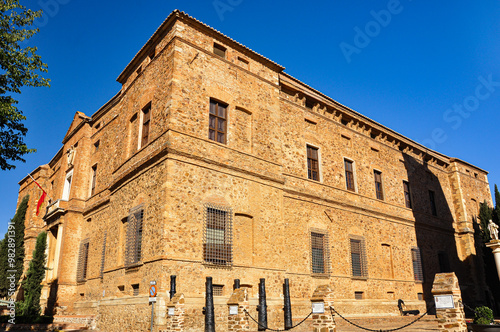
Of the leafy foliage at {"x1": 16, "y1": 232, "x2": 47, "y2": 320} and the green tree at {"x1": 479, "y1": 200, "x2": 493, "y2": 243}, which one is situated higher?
the green tree at {"x1": 479, "y1": 200, "x2": 493, "y2": 243}

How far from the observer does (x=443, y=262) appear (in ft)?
84.6

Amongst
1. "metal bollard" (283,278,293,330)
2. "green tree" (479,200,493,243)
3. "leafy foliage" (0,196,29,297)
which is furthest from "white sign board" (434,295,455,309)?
"leafy foliage" (0,196,29,297)

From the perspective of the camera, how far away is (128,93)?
730 inches

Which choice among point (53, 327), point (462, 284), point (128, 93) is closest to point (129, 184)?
point (128, 93)

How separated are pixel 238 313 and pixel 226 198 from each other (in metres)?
4.43

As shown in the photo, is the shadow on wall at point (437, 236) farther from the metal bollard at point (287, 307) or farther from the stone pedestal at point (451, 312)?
the stone pedestal at point (451, 312)

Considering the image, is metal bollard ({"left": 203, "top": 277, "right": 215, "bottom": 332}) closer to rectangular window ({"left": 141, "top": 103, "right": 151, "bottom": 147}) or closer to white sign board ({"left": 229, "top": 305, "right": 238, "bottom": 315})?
white sign board ({"left": 229, "top": 305, "right": 238, "bottom": 315})

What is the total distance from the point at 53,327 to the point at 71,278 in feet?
→ 13.6

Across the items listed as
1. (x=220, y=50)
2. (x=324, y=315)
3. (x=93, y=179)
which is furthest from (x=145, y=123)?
(x=324, y=315)

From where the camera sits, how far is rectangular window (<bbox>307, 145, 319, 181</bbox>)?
62.8ft

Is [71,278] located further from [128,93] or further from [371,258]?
[371,258]

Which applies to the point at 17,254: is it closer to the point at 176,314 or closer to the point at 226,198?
the point at 226,198

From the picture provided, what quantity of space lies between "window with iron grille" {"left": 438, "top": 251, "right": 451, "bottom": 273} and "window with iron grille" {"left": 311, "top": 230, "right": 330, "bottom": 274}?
11824 mm

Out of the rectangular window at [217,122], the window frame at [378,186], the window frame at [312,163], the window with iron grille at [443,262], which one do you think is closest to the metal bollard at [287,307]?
the window frame at [312,163]
